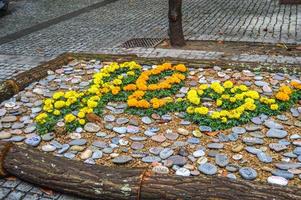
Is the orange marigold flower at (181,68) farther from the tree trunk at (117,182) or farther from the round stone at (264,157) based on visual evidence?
the tree trunk at (117,182)

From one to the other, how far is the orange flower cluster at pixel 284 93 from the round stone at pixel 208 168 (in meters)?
1.75

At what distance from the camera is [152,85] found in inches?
235

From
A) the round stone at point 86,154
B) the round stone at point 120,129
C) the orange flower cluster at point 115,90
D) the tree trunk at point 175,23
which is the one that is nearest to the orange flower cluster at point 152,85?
the orange flower cluster at point 115,90

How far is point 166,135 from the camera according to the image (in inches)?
193

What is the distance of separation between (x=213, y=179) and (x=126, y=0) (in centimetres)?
1260

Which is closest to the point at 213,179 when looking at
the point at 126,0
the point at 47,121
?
the point at 47,121

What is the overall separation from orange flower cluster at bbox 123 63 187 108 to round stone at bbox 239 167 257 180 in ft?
5.47

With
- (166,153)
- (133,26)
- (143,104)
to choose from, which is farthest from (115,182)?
(133,26)

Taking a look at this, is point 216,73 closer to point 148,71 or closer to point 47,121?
point 148,71

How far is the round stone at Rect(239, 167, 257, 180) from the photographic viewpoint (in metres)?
4.01

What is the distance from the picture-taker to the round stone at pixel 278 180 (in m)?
3.92

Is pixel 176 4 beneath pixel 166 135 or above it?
above

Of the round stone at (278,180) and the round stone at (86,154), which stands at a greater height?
the round stone at (86,154)

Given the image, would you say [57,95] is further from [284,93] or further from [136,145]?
[284,93]
